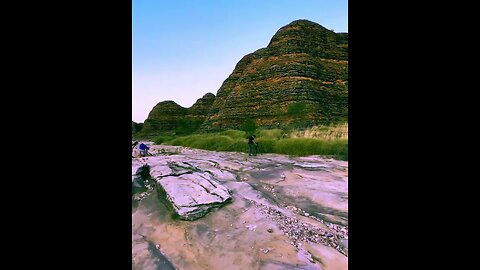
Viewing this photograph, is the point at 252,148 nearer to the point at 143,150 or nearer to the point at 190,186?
the point at 143,150

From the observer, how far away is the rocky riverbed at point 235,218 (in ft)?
9.70

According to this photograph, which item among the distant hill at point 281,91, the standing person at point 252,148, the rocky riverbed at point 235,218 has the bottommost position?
the rocky riverbed at point 235,218

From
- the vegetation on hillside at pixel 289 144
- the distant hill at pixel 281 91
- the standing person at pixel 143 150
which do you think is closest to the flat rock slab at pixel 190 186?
the standing person at pixel 143 150

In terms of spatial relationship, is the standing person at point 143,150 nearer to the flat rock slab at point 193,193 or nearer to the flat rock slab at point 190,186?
the flat rock slab at point 190,186

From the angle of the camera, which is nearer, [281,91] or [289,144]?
[289,144]

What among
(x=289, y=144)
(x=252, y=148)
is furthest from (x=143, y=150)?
(x=289, y=144)

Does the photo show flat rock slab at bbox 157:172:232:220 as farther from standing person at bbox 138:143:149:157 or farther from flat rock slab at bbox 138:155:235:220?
standing person at bbox 138:143:149:157

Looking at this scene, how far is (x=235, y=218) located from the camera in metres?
3.86

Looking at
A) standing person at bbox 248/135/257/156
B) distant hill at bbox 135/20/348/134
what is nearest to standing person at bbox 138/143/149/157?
standing person at bbox 248/135/257/156

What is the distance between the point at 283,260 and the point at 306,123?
35.3 feet

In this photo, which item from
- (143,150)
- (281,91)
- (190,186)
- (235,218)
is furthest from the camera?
(281,91)

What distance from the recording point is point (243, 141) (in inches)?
371
